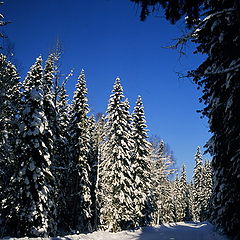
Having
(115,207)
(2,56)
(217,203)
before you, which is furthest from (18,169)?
(217,203)

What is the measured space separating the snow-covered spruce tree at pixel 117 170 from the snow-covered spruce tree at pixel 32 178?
678 centimetres

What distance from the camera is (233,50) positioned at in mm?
7480

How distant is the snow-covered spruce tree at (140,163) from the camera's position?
93.9 ft

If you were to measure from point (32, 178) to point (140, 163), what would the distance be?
1489 cm

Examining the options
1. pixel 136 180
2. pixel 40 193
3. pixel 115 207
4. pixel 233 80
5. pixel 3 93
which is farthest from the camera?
pixel 136 180

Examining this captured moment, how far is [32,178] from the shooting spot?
17.8 m

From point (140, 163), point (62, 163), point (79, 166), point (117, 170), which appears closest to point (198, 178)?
point (140, 163)

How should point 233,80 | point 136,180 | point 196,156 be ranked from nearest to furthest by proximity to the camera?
point 233,80 → point 136,180 → point 196,156

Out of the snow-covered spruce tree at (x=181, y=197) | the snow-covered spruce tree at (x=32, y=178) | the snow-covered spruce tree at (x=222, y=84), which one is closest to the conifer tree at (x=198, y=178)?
the snow-covered spruce tree at (x=181, y=197)

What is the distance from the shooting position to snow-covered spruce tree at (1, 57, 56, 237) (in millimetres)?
16875

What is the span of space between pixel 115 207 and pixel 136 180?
18.3 feet

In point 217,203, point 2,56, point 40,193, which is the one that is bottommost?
point 217,203

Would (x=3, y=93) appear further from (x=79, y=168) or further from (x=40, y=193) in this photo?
(x=79, y=168)

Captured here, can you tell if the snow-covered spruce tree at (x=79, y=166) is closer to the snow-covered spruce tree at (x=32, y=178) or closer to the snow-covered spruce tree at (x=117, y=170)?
the snow-covered spruce tree at (x=117, y=170)
